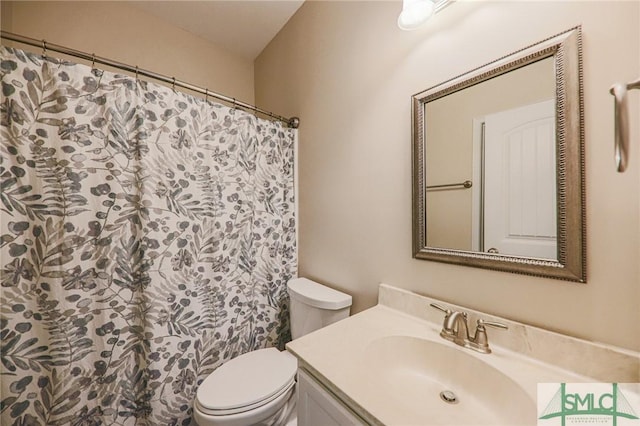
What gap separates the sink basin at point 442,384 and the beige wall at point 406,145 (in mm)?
191

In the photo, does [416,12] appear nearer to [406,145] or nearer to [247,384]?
[406,145]

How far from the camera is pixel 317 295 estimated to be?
1.22 metres

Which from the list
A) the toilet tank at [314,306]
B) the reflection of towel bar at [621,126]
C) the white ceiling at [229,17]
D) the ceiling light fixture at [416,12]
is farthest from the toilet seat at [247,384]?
the white ceiling at [229,17]

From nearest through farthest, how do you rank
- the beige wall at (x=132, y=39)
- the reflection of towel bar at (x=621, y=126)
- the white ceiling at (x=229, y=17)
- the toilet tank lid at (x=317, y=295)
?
the reflection of towel bar at (x=621, y=126), the toilet tank lid at (x=317, y=295), the beige wall at (x=132, y=39), the white ceiling at (x=229, y=17)

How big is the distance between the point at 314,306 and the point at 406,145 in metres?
0.88

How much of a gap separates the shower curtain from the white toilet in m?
0.24

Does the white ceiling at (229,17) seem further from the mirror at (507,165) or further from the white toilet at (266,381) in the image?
the white toilet at (266,381)

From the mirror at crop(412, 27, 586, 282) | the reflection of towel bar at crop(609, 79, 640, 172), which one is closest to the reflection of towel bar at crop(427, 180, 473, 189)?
the mirror at crop(412, 27, 586, 282)

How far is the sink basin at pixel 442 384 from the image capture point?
1.77 feet

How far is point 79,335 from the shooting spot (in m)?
0.97

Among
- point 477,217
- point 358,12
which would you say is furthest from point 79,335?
point 358,12

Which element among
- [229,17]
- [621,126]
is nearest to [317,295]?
[621,126]

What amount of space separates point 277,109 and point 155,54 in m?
0.92

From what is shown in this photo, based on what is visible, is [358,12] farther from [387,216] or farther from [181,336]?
[181,336]
